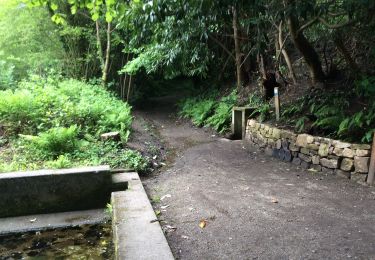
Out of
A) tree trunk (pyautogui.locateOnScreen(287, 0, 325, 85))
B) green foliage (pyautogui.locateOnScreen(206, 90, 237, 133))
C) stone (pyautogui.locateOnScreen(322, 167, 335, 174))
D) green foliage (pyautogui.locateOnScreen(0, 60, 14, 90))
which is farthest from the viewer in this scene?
green foliage (pyautogui.locateOnScreen(0, 60, 14, 90))

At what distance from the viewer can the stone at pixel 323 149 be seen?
667 centimetres

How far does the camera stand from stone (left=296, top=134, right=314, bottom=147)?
7.10 meters

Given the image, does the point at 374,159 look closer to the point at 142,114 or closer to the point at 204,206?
the point at 204,206

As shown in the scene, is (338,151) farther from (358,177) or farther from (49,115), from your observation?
(49,115)

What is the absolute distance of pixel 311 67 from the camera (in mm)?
9148

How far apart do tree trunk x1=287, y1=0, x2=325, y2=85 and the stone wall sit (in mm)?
1832

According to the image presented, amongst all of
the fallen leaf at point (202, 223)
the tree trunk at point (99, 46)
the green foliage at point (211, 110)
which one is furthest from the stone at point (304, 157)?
the tree trunk at point (99, 46)

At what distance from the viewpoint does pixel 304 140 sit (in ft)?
23.8

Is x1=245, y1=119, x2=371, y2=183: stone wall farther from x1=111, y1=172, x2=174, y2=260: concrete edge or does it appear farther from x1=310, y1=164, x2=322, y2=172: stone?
x1=111, y1=172, x2=174, y2=260: concrete edge

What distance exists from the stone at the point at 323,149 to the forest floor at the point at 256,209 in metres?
0.39

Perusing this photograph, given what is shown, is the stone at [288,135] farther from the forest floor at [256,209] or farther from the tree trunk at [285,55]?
the tree trunk at [285,55]

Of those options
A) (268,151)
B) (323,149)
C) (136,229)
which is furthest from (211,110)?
(136,229)

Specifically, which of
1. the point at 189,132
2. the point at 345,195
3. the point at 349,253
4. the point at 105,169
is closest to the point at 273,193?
the point at 345,195

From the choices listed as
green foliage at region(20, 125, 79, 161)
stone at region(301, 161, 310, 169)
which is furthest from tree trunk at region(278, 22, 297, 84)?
green foliage at region(20, 125, 79, 161)
